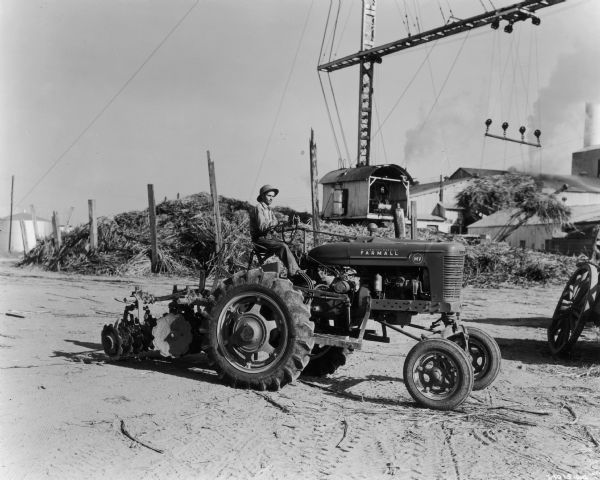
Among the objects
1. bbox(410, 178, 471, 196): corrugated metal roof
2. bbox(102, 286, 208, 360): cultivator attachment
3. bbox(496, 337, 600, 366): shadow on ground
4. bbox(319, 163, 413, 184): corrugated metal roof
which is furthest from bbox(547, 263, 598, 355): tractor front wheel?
bbox(410, 178, 471, 196): corrugated metal roof

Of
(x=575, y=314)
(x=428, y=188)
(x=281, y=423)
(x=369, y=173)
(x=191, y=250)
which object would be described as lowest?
(x=281, y=423)

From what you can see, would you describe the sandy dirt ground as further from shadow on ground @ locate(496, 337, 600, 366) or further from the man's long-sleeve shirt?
the man's long-sleeve shirt

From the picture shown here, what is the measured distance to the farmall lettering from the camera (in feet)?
20.1

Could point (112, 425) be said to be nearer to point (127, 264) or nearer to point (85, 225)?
point (127, 264)

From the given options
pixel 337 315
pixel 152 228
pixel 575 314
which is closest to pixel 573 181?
pixel 575 314

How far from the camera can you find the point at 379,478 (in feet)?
12.7

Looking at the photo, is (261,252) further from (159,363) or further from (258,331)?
(159,363)

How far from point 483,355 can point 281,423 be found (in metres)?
2.45

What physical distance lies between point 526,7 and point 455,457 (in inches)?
872

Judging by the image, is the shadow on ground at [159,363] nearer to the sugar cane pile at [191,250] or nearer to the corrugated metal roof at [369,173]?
the sugar cane pile at [191,250]

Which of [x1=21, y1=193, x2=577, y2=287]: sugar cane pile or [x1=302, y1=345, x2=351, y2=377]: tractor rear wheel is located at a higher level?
[x1=21, y1=193, x2=577, y2=287]: sugar cane pile

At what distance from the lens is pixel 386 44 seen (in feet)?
98.6

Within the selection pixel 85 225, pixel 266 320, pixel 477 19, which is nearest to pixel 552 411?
pixel 266 320

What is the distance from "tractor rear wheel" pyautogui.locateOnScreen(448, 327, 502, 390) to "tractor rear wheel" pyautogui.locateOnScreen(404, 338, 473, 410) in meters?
0.56
